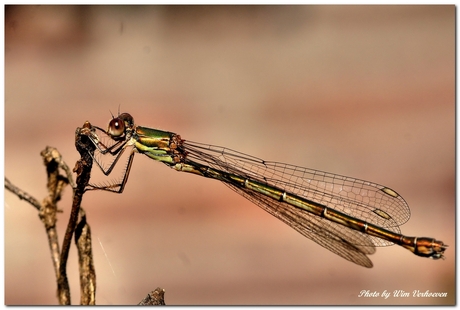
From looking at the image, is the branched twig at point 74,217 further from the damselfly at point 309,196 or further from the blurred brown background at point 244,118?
the blurred brown background at point 244,118

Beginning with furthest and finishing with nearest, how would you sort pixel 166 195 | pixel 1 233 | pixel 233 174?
pixel 166 195 → pixel 233 174 → pixel 1 233

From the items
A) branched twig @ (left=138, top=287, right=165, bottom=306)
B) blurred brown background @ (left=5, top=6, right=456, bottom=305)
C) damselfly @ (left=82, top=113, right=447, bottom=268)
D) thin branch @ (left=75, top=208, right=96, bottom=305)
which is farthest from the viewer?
blurred brown background @ (left=5, top=6, right=456, bottom=305)

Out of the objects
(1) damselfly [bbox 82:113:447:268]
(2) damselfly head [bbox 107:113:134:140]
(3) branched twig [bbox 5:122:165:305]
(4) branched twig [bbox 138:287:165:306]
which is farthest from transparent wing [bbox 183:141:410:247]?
(4) branched twig [bbox 138:287:165:306]

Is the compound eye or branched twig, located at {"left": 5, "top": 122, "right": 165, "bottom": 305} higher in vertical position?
the compound eye

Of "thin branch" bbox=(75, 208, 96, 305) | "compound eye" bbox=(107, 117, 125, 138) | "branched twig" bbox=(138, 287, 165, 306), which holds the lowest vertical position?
"branched twig" bbox=(138, 287, 165, 306)

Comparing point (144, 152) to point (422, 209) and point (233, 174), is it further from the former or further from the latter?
point (422, 209)

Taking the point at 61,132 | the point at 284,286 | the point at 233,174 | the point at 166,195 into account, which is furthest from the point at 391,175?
the point at 61,132

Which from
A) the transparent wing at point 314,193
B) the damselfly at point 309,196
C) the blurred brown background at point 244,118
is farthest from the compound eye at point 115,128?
the blurred brown background at point 244,118

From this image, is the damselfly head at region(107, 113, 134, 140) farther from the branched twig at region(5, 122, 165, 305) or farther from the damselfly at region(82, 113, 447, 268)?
the branched twig at region(5, 122, 165, 305)
